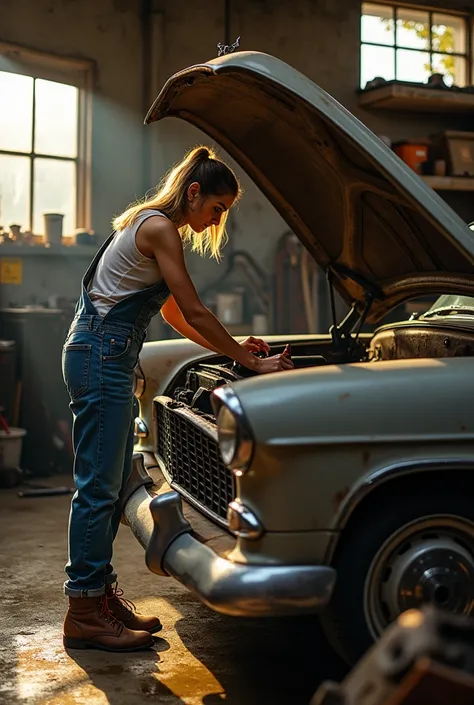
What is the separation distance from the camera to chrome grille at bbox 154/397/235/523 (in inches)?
110

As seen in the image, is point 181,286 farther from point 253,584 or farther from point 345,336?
point 345,336

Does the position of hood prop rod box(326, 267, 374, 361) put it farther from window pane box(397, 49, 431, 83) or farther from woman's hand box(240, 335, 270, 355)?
window pane box(397, 49, 431, 83)

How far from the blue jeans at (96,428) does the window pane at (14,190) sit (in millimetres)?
Answer: 3859

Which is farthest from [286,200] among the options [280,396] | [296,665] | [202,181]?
[296,665]

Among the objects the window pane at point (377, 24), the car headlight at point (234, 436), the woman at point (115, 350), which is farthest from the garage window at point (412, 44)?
the car headlight at point (234, 436)

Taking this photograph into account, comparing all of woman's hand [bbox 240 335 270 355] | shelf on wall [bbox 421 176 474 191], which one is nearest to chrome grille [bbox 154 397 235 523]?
woman's hand [bbox 240 335 270 355]

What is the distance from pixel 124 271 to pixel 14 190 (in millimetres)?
3956

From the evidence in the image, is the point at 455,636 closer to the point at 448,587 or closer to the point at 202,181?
the point at 448,587

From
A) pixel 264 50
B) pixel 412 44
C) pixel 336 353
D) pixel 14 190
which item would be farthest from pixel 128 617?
pixel 412 44

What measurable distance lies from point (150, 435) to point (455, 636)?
2087 millimetres

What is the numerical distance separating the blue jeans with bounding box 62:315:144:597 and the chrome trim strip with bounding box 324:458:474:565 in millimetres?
894

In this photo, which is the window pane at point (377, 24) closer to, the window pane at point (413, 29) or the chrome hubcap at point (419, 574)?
the window pane at point (413, 29)

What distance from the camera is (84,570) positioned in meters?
2.96

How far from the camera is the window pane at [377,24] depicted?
Result: 305 inches
